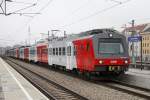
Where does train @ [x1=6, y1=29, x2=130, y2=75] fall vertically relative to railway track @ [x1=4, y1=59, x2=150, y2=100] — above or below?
above

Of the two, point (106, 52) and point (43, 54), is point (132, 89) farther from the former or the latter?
point (43, 54)

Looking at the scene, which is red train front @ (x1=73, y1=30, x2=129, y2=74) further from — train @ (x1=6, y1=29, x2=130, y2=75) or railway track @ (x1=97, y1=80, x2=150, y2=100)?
railway track @ (x1=97, y1=80, x2=150, y2=100)

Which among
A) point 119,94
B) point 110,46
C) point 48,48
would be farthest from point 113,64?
point 48,48

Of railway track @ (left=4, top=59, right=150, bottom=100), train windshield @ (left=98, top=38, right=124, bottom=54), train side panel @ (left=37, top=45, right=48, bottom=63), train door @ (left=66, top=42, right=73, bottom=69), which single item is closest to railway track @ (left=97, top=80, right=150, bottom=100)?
railway track @ (left=4, top=59, right=150, bottom=100)

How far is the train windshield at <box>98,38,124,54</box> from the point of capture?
2124 centimetres

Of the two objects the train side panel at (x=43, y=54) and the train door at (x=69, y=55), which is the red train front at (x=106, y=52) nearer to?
the train door at (x=69, y=55)

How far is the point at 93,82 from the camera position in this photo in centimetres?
2162

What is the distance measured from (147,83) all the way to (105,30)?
13.1ft

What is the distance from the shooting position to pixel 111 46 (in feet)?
70.2

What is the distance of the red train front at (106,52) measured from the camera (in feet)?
68.0

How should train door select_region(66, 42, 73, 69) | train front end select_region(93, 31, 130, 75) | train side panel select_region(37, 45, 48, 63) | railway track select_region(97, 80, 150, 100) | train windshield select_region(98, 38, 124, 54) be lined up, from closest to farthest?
railway track select_region(97, 80, 150, 100) → train front end select_region(93, 31, 130, 75) → train windshield select_region(98, 38, 124, 54) → train door select_region(66, 42, 73, 69) → train side panel select_region(37, 45, 48, 63)

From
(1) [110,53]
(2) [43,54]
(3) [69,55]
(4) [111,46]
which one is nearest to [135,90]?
(1) [110,53]

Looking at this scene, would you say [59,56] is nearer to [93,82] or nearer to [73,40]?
[73,40]

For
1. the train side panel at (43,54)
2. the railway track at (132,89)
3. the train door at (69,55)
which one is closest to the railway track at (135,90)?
the railway track at (132,89)
